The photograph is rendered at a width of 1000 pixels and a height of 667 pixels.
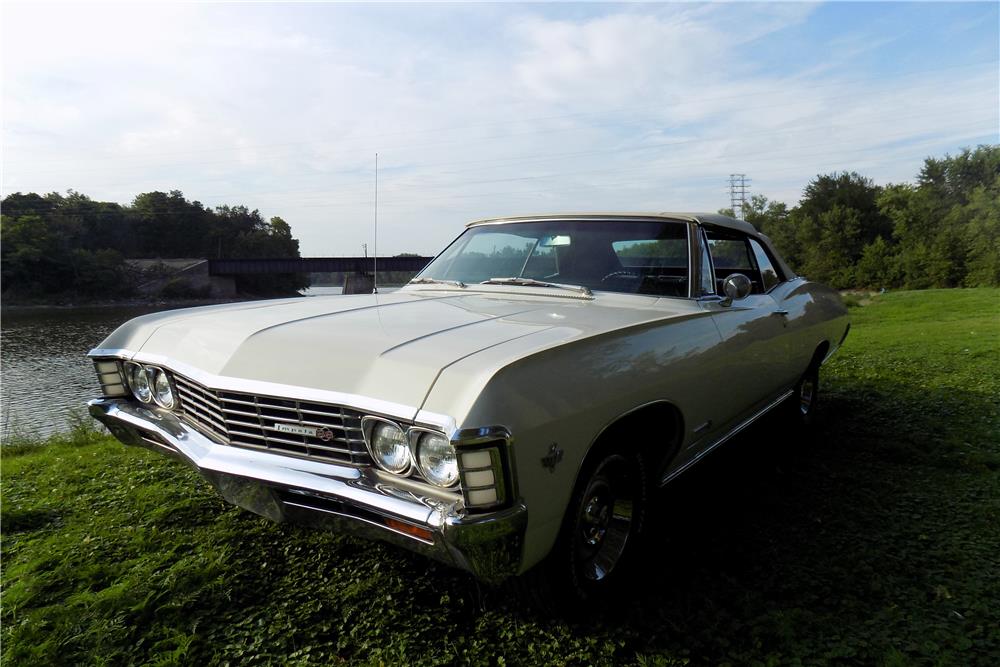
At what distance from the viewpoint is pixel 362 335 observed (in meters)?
2.14

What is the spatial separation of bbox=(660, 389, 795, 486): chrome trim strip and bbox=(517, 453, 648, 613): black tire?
0.27 metres

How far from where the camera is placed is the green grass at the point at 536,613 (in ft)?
6.51

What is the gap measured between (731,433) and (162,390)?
271cm

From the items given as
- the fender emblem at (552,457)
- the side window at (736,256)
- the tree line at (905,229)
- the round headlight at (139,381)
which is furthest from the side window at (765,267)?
the tree line at (905,229)

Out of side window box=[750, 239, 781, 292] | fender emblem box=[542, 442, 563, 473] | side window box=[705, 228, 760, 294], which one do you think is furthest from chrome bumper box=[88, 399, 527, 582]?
side window box=[750, 239, 781, 292]

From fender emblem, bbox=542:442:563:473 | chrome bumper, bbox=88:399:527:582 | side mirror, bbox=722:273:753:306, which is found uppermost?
side mirror, bbox=722:273:753:306

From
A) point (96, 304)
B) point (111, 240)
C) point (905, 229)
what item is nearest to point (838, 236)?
point (905, 229)

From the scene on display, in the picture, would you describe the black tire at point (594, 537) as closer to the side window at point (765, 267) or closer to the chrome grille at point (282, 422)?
the chrome grille at point (282, 422)

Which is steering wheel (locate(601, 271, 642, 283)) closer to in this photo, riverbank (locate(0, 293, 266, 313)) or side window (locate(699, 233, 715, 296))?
side window (locate(699, 233, 715, 296))

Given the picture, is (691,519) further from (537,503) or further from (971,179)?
(971,179)

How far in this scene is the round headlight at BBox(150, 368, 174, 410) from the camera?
2525 millimetres

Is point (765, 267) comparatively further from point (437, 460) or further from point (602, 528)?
point (437, 460)

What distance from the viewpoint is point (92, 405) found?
8.79 feet

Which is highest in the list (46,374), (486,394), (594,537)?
(486,394)
